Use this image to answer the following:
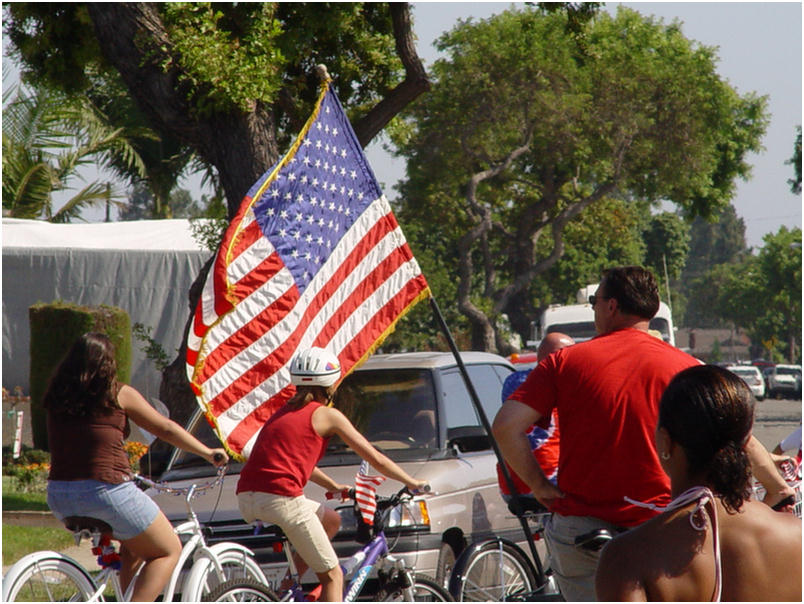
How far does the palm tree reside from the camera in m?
23.2

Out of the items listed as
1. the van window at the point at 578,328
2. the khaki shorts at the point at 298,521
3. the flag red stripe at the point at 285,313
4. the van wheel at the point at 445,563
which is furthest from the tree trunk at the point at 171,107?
the van window at the point at 578,328

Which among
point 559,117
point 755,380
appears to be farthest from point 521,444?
point 755,380

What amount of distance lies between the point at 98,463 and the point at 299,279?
2.19 meters

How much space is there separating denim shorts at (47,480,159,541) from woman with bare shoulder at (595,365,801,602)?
3259mm

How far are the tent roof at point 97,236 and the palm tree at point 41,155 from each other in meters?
2.27

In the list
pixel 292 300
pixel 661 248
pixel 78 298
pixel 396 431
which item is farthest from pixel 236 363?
pixel 661 248

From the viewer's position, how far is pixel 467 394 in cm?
797

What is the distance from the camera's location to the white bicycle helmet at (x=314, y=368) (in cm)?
551

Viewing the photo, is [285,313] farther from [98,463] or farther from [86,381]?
[98,463]

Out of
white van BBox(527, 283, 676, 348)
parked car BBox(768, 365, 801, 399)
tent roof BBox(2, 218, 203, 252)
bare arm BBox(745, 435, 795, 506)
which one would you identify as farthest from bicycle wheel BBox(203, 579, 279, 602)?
parked car BBox(768, 365, 801, 399)

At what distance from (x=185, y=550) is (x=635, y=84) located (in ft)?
95.0

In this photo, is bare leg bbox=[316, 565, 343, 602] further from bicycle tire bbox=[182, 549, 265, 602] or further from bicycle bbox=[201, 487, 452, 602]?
bicycle tire bbox=[182, 549, 265, 602]

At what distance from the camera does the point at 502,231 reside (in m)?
34.8

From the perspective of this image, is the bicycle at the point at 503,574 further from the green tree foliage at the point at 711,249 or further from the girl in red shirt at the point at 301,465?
the green tree foliage at the point at 711,249
